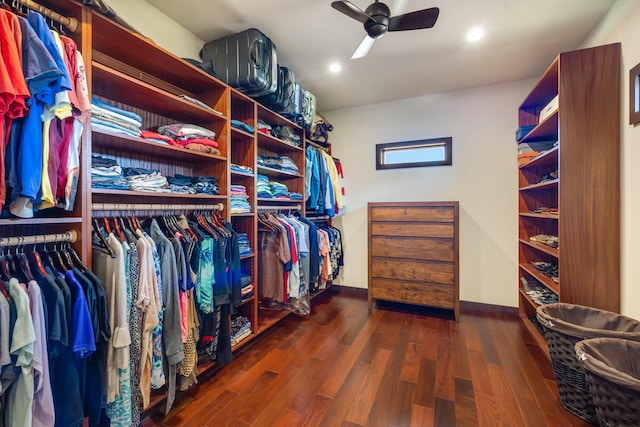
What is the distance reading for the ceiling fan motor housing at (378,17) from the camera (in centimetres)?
169

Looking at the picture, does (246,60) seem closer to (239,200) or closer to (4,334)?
(239,200)

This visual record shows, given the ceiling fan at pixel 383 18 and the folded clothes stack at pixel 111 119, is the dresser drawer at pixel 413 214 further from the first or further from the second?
the folded clothes stack at pixel 111 119

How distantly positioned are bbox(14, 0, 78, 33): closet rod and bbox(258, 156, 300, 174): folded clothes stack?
144 cm

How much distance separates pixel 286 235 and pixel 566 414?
214 cm

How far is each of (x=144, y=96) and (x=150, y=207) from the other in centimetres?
67

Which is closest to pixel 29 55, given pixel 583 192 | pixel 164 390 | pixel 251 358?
pixel 164 390

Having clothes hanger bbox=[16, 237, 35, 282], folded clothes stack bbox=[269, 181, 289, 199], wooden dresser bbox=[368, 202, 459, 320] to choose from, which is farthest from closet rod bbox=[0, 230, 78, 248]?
wooden dresser bbox=[368, 202, 459, 320]

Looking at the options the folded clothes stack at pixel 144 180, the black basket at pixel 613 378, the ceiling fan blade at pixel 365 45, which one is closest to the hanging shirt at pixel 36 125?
the folded clothes stack at pixel 144 180

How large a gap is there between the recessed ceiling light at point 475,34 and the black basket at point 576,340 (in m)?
2.03

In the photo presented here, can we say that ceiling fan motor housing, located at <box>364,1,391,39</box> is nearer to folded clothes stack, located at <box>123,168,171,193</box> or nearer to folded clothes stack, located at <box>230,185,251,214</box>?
folded clothes stack, located at <box>230,185,251,214</box>

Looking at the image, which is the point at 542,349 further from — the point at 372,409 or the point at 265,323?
the point at 265,323

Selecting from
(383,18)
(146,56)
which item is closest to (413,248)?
(383,18)

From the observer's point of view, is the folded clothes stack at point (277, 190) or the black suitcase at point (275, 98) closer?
the black suitcase at point (275, 98)

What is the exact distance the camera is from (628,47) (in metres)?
1.66
